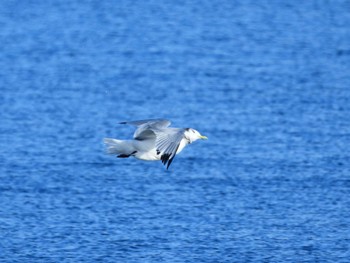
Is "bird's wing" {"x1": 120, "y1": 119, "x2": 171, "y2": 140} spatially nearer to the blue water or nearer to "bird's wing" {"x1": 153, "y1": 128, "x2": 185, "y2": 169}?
"bird's wing" {"x1": 153, "y1": 128, "x2": 185, "y2": 169}

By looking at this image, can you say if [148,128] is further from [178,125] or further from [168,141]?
[178,125]

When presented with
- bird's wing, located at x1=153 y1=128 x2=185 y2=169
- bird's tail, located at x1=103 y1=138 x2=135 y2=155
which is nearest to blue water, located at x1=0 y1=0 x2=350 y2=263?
bird's tail, located at x1=103 y1=138 x2=135 y2=155

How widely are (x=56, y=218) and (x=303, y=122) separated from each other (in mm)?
5418

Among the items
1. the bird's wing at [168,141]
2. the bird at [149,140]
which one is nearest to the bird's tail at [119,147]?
the bird at [149,140]

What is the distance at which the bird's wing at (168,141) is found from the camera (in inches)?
436

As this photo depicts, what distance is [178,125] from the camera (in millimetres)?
16844

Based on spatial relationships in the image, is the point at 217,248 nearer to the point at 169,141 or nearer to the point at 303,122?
→ the point at 169,141

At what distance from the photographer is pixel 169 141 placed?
11.2 meters

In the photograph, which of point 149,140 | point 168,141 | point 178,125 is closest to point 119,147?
point 149,140

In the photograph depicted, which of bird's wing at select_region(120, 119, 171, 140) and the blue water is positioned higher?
bird's wing at select_region(120, 119, 171, 140)

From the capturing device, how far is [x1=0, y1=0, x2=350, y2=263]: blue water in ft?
42.1

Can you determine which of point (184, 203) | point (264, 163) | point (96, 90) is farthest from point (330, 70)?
point (184, 203)

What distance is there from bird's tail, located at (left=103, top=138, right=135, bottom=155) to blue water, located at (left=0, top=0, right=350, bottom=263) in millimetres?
1188

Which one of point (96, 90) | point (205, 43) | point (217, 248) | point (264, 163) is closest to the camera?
point (217, 248)
